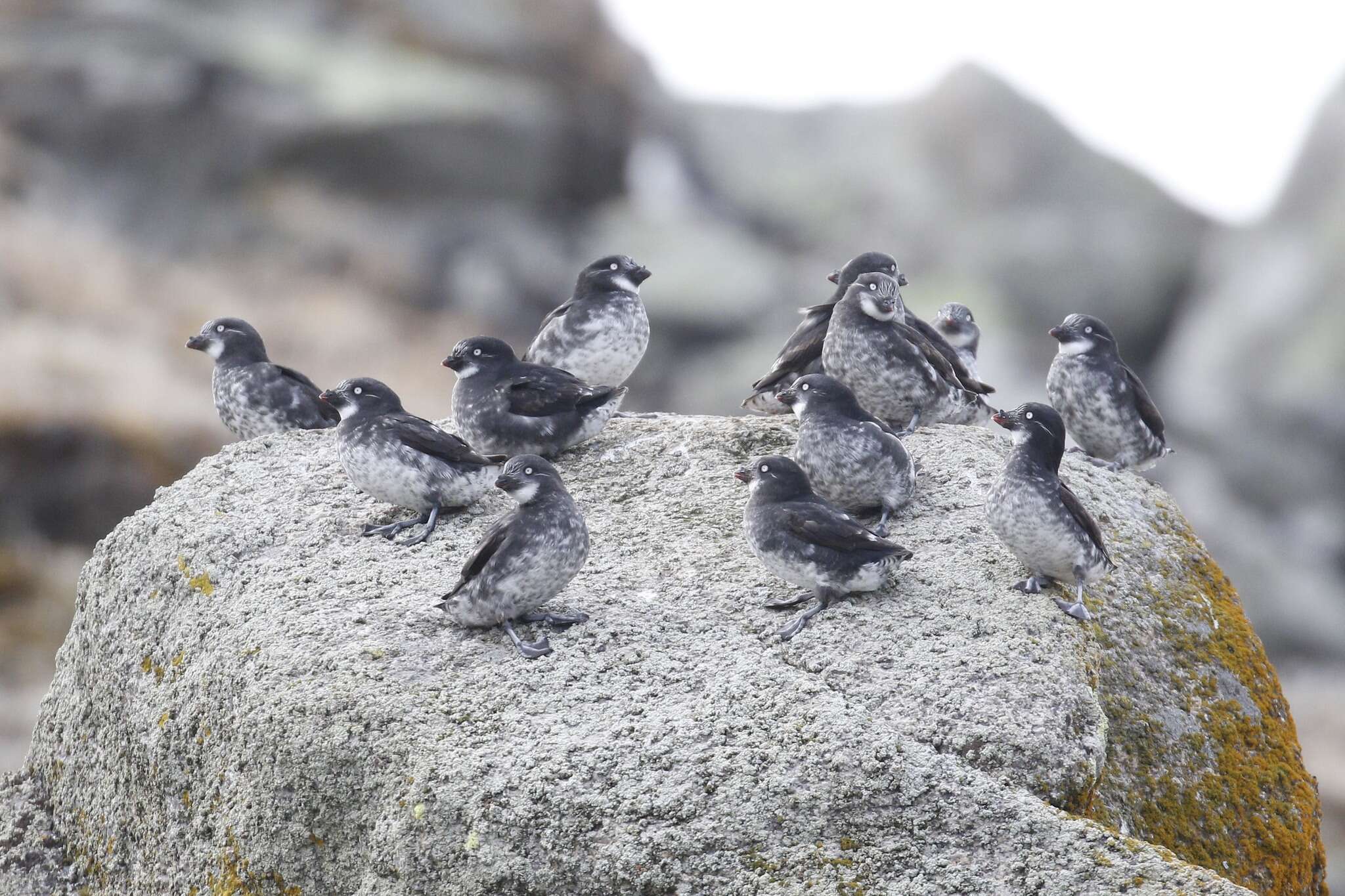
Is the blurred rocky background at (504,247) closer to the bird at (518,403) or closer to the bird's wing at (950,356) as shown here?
the bird at (518,403)

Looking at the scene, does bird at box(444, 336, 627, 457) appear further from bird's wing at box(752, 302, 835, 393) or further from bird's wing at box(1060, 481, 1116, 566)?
bird's wing at box(1060, 481, 1116, 566)

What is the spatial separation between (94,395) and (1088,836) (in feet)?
52.8

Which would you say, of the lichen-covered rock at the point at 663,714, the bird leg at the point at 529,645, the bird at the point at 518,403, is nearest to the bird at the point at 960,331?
the lichen-covered rock at the point at 663,714

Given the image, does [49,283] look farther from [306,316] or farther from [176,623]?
[176,623]

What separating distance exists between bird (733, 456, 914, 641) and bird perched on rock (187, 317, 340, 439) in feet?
10.2

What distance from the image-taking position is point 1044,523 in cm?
499

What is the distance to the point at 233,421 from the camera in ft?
23.9

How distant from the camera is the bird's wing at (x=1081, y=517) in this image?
16.7ft

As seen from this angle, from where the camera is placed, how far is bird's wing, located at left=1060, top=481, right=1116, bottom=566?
200 inches

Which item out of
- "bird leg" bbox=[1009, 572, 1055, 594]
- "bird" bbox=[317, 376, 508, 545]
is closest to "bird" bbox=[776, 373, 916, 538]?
"bird leg" bbox=[1009, 572, 1055, 594]

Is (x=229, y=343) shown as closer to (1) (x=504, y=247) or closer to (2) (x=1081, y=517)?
(2) (x=1081, y=517)

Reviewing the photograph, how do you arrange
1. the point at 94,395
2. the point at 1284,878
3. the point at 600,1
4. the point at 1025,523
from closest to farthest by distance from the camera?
the point at 1025,523
the point at 1284,878
the point at 94,395
the point at 600,1

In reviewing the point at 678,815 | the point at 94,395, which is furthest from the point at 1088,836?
the point at 94,395

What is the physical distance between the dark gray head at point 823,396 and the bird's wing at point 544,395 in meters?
1.13
